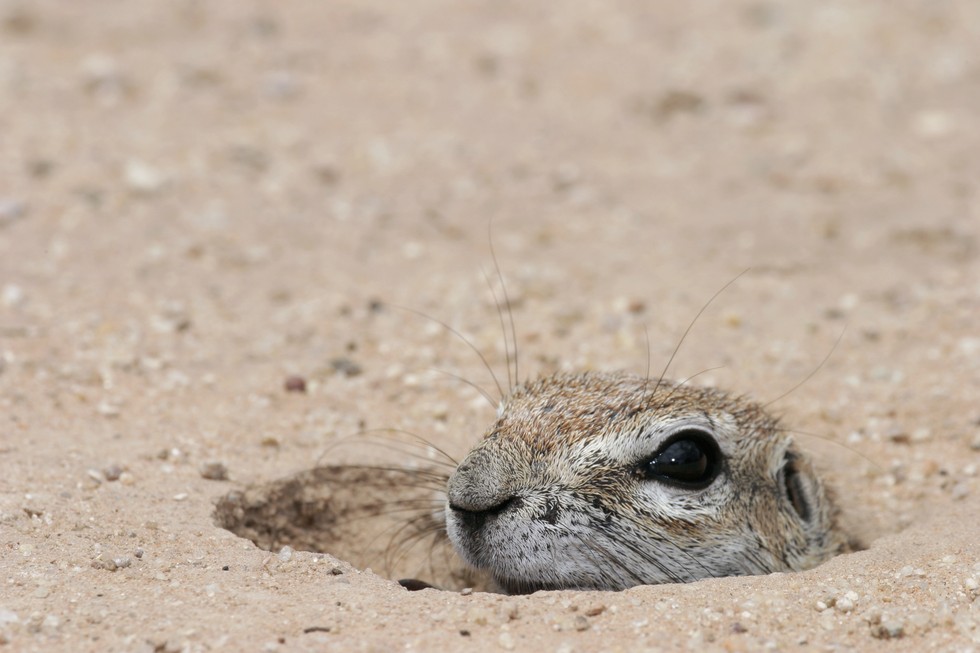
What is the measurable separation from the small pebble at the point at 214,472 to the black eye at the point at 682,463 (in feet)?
6.53

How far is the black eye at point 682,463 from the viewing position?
4613mm

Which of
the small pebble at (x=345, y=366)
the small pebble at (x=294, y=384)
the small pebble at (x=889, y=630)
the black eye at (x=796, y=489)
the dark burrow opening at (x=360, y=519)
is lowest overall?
the dark burrow opening at (x=360, y=519)

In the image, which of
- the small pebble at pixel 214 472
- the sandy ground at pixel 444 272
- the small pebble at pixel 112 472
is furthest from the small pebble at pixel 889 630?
the small pebble at pixel 112 472

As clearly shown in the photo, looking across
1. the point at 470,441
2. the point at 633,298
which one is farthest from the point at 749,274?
the point at 470,441

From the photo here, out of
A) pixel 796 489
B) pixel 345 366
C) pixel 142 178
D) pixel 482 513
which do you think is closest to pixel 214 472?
pixel 345 366

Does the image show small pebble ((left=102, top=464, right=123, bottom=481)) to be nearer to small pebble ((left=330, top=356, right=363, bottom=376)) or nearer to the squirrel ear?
small pebble ((left=330, top=356, right=363, bottom=376))

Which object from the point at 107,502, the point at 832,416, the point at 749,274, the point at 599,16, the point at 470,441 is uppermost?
the point at 599,16

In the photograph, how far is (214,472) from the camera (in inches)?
211

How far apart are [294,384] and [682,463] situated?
253cm

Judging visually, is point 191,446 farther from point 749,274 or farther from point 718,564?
point 749,274

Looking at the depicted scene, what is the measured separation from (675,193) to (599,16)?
323 cm

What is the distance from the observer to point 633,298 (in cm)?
744

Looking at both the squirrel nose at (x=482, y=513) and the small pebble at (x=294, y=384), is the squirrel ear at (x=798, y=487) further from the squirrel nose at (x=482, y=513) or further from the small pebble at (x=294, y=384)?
the small pebble at (x=294, y=384)

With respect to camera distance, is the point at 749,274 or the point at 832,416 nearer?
the point at 832,416
